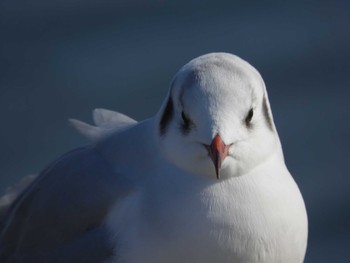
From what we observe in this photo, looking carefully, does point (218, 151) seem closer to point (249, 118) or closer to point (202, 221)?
point (249, 118)

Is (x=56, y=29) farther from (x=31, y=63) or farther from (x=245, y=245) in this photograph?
(x=245, y=245)

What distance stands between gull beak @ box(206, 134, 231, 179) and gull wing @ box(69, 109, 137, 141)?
0.79 m

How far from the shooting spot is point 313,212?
6.38 metres

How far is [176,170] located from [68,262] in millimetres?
504

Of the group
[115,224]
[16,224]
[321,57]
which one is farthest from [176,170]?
[321,57]

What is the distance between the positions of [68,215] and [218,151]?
0.78 meters

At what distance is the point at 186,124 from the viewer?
179 inches

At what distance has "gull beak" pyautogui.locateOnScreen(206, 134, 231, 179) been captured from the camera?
14.4ft

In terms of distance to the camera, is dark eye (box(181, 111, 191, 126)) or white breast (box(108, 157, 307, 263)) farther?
white breast (box(108, 157, 307, 263))

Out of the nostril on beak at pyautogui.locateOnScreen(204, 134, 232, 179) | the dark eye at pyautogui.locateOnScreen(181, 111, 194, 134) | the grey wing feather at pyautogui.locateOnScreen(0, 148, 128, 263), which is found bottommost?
the grey wing feather at pyautogui.locateOnScreen(0, 148, 128, 263)

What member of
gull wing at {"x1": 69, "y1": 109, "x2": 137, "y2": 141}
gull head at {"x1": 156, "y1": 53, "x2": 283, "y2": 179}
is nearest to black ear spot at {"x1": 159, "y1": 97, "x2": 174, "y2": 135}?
gull head at {"x1": 156, "y1": 53, "x2": 283, "y2": 179}

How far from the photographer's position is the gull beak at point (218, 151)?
14.4ft

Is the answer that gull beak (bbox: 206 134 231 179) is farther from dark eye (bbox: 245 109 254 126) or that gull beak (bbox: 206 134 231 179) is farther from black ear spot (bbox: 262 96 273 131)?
black ear spot (bbox: 262 96 273 131)

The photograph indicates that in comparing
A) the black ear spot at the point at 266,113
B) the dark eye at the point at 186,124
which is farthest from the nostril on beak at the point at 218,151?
the black ear spot at the point at 266,113
